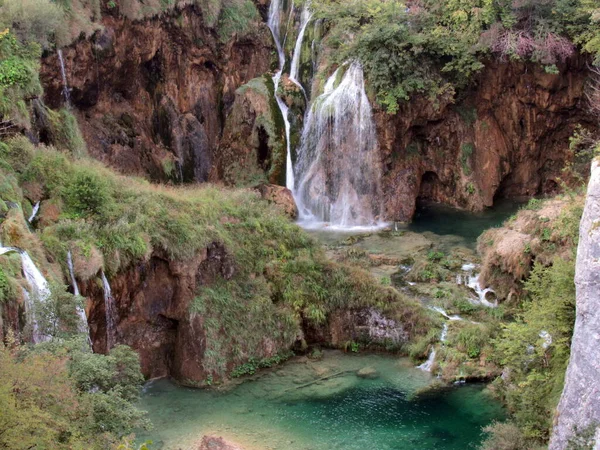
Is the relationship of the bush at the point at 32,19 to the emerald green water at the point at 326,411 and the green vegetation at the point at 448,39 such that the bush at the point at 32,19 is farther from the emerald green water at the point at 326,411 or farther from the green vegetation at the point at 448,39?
the emerald green water at the point at 326,411

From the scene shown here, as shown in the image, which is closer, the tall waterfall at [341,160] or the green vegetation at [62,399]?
the green vegetation at [62,399]

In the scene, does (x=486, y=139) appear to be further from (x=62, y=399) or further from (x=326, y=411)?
(x=62, y=399)

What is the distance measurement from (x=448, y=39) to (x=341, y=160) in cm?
637

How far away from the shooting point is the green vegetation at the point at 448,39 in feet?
83.9

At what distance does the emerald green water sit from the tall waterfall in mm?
11436

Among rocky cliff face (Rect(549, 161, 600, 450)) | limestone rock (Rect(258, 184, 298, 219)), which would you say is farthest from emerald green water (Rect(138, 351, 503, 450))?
limestone rock (Rect(258, 184, 298, 219))

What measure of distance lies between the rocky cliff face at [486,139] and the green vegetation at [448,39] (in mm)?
1228

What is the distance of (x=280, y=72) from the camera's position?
30.3 m

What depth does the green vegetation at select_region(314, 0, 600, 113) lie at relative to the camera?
2558 centimetres

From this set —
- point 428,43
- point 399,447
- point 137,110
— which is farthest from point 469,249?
point 137,110

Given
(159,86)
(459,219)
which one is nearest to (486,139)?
(459,219)

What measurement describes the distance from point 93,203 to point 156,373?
449cm

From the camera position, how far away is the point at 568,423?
36.9 feet

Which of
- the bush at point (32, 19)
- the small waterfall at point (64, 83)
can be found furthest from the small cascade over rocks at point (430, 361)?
the small waterfall at point (64, 83)
